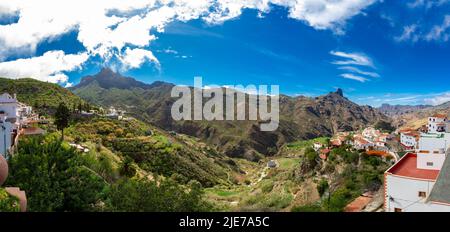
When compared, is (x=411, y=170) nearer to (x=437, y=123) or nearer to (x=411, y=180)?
(x=411, y=180)

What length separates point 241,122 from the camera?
98.6 meters

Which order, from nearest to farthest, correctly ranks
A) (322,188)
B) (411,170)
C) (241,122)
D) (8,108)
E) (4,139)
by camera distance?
(411,170)
(4,139)
(8,108)
(322,188)
(241,122)

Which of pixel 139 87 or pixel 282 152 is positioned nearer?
pixel 282 152

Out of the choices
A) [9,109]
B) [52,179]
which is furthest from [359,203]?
[9,109]

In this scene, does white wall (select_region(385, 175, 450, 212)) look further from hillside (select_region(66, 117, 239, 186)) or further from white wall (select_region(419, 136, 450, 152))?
hillside (select_region(66, 117, 239, 186))

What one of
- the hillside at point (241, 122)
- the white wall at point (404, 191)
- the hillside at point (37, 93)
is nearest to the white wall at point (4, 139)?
the white wall at point (404, 191)

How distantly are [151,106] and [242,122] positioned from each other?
39.3 m

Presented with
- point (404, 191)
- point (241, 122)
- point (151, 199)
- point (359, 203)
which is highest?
point (241, 122)

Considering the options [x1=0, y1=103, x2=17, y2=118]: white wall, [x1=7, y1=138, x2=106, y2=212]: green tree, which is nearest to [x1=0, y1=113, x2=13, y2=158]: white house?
[x1=7, y1=138, x2=106, y2=212]: green tree

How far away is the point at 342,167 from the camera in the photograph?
2802 cm

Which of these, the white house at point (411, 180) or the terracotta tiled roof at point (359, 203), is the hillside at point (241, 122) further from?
the white house at point (411, 180)

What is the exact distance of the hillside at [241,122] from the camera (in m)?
89.4
